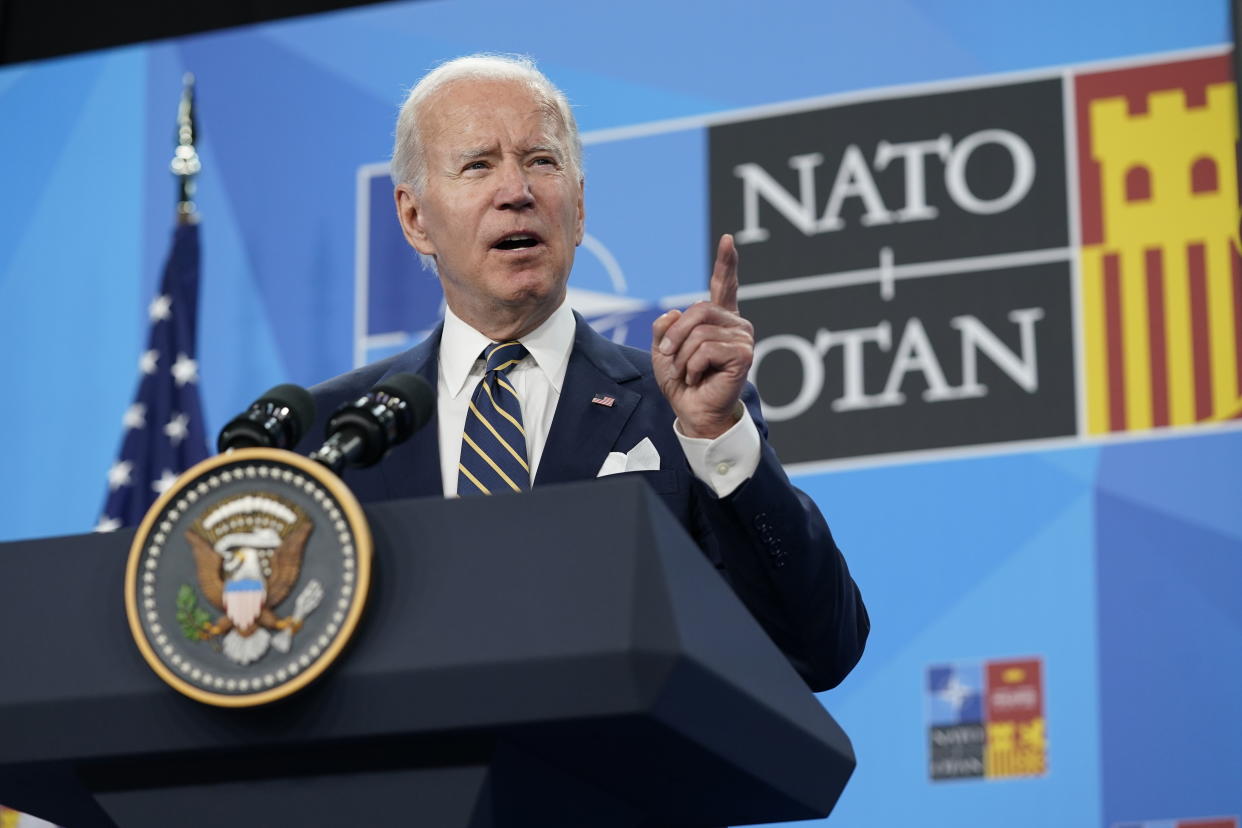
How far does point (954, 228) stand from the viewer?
4.66 meters

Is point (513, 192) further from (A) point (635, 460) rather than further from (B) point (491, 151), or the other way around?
Result: (A) point (635, 460)

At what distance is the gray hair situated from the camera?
2434mm

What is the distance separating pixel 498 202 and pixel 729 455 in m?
0.73

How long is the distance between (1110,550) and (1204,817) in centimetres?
65

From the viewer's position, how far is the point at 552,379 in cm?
226

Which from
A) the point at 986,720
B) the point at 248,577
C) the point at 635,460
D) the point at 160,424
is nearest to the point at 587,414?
the point at 635,460

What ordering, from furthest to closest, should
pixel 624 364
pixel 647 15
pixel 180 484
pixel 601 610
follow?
pixel 647 15, pixel 624 364, pixel 180 484, pixel 601 610

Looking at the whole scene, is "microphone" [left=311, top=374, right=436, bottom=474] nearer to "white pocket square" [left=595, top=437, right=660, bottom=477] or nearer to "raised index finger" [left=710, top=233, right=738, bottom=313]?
"raised index finger" [left=710, top=233, right=738, bottom=313]

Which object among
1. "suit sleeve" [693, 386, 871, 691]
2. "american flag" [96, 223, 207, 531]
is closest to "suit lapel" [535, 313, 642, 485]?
"suit sleeve" [693, 386, 871, 691]

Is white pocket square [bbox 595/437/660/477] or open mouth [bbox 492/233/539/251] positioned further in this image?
open mouth [bbox 492/233/539/251]

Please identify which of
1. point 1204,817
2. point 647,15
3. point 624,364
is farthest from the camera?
point 647,15

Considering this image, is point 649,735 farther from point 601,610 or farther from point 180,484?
point 180,484

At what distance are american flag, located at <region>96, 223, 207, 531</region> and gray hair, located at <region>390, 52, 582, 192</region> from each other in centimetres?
282

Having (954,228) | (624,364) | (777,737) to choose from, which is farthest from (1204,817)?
(777,737)
